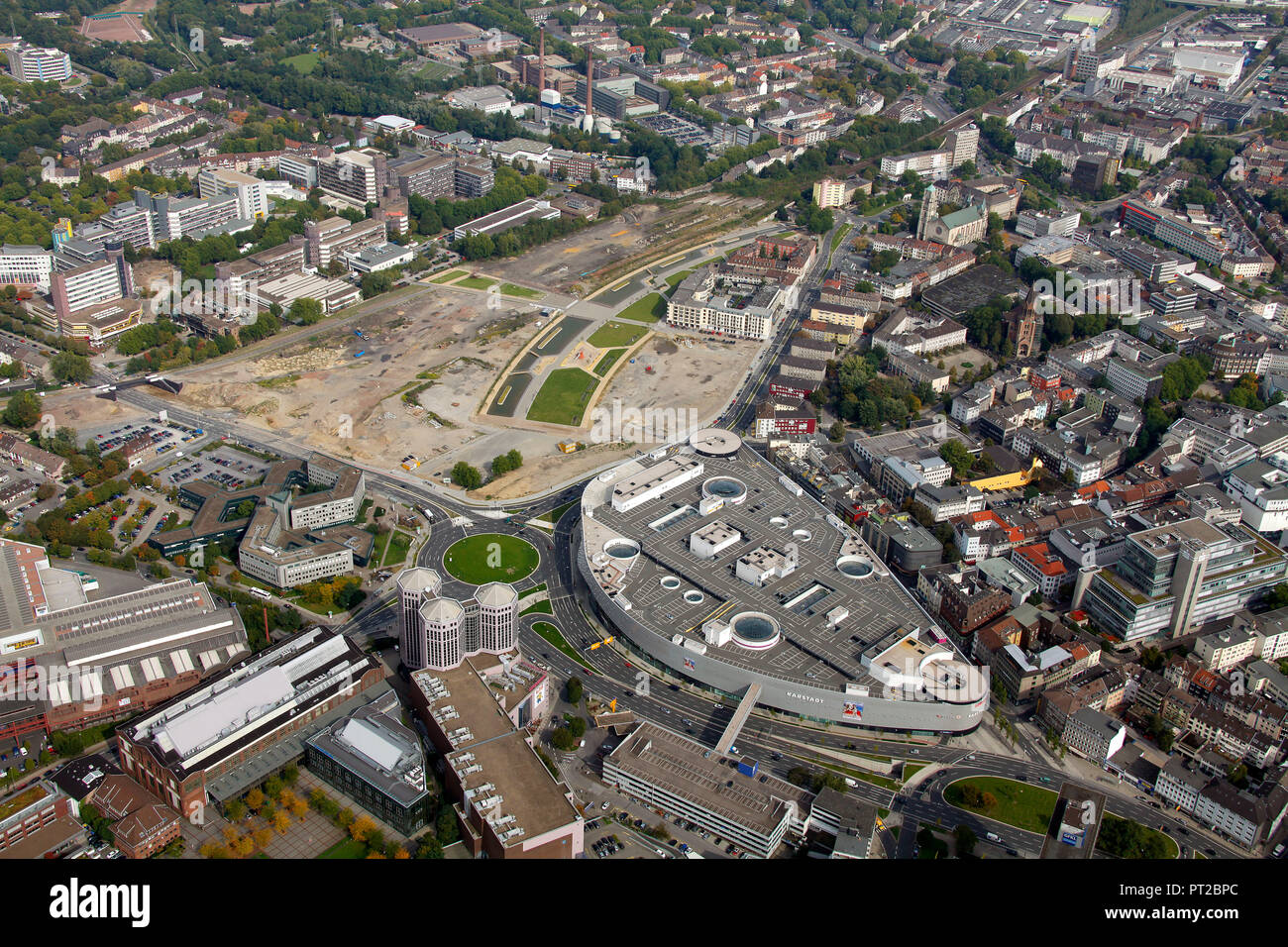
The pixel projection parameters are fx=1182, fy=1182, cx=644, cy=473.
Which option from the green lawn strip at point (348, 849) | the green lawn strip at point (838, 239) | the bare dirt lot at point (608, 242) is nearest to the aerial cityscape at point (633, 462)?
the green lawn strip at point (348, 849)

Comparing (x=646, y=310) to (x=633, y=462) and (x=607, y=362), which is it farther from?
(x=633, y=462)

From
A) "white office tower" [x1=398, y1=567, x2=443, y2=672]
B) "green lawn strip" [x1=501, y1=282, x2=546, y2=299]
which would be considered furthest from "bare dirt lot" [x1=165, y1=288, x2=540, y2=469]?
"white office tower" [x1=398, y1=567, x2=443, y2=672]

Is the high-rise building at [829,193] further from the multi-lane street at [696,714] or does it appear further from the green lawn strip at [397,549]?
the green lawn strip at [397,549]

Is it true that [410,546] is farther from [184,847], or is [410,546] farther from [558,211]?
[558,211]

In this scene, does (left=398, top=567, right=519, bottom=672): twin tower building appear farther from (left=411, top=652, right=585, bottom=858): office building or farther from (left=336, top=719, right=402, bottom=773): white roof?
(left=336, top=719, right=402, bottom=773): white roof

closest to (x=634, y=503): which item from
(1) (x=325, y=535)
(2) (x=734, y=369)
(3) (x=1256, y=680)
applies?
(1) (x=325, y=535)

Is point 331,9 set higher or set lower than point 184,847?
higher
